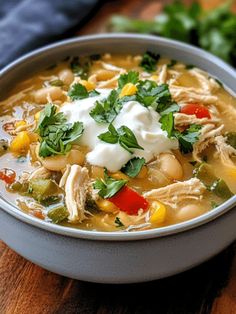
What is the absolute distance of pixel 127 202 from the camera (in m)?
2.42

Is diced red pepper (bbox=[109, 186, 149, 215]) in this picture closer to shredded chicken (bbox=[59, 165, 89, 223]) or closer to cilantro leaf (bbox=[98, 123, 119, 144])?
shredded chicken (bbox=[59, 165, 89, 223])

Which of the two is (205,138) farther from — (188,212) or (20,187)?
(20,187)

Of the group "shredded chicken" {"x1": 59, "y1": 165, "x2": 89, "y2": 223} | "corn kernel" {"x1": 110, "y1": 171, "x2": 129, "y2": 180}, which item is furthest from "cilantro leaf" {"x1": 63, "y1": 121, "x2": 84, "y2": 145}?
"corn kernel" {"x1": 110, "y1": 171, "x2": 129, "y2": 180}

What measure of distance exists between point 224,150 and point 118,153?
1.52 ft

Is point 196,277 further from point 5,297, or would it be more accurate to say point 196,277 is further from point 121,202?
point 5,297

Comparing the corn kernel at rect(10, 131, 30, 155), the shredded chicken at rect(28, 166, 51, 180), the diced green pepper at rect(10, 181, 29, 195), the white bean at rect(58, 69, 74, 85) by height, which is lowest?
the diced green pepper at rect(10, 181, 29, 195)

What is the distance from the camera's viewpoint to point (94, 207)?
2.45 metres

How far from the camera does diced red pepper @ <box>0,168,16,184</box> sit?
257 centimetres

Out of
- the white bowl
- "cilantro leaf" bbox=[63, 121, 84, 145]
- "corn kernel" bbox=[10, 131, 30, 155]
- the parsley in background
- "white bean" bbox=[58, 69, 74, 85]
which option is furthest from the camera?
the parsley in background

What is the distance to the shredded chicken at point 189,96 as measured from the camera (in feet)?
9.59

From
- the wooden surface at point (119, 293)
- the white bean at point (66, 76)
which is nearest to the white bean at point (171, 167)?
the wooden surface at point (119, 293)

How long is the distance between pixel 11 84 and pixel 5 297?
42.3 inches

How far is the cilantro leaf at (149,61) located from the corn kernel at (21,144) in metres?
0.83

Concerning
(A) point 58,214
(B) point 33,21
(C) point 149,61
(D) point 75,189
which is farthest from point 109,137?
(B) point 33,21
